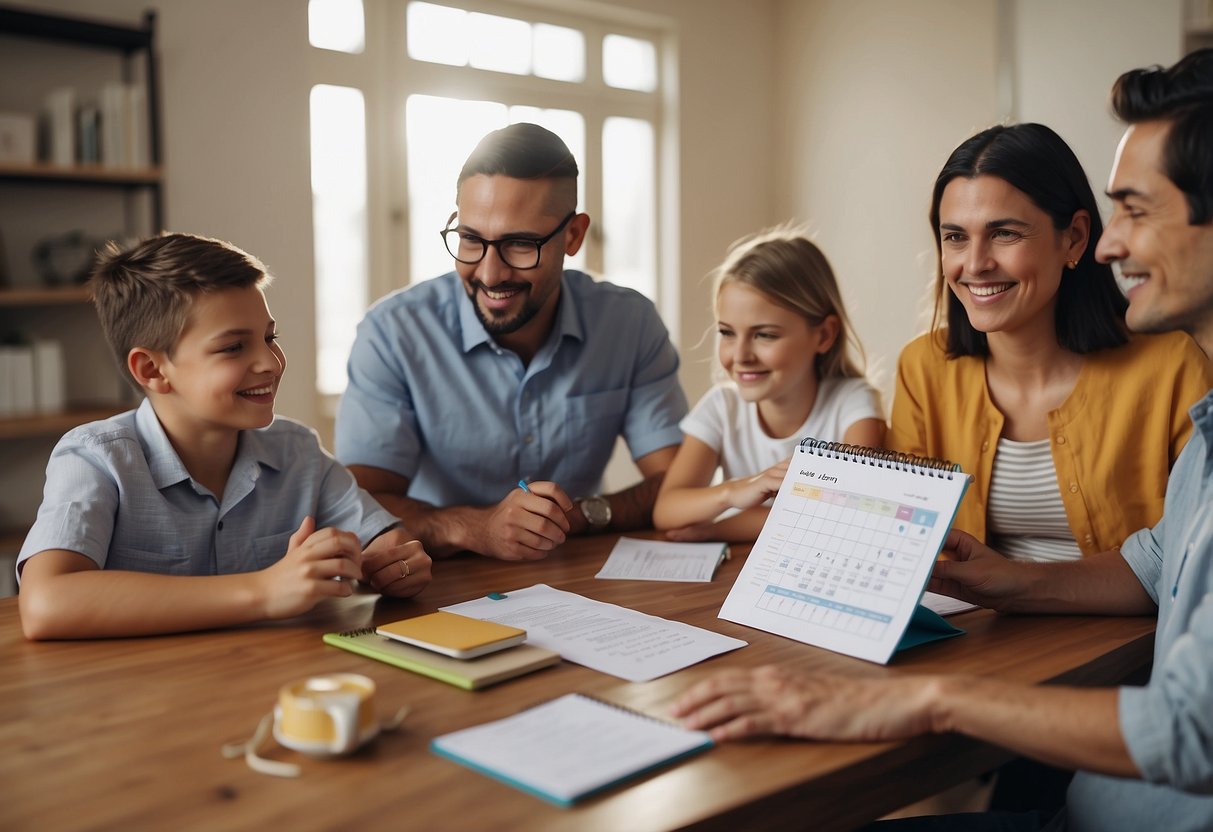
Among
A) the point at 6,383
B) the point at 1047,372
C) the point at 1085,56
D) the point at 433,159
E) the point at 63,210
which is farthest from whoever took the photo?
the point at 433,159

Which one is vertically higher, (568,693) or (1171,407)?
(1171,407)

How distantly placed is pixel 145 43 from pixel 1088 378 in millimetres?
3208

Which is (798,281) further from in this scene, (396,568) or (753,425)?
(396,568)

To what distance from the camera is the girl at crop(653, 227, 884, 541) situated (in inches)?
84.2

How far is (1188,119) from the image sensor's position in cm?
124

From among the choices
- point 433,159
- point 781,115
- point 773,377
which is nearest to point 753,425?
point 773,377

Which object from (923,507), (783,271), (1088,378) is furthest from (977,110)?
(923,507)

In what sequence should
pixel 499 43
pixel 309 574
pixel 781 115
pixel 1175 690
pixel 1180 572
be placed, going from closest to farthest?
pixel 1175 690 → pixel 1180 572 → pixel 309 574 → pixel 499 43 → pixel 781 115

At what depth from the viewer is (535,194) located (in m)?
2.16

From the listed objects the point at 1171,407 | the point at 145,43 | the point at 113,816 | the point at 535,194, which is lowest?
the point at 113,816

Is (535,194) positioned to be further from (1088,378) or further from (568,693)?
(568,693)

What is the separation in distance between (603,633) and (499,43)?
397cm

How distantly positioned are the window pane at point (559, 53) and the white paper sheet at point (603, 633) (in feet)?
12.8

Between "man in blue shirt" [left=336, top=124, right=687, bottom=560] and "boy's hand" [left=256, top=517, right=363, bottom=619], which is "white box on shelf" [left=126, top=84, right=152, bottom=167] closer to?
"man in blue shirt" [left=336, top=124, right=687, bottom=560]
